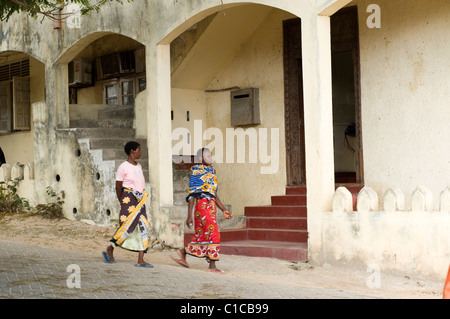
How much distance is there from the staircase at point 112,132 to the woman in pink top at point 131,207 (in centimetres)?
314

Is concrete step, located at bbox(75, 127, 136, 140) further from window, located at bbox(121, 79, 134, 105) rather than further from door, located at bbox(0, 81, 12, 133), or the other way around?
door, located at bbox(0, 81, 12, 133)

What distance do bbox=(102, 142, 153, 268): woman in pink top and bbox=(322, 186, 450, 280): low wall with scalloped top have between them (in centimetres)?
221

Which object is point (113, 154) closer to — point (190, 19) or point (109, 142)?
point (109, 142)

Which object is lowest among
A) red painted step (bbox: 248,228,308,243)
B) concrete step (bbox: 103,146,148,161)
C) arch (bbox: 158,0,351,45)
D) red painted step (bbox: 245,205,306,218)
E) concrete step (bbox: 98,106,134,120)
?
red painted step (bbox: 248,228,308,243)

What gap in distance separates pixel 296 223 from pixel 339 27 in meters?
3.00

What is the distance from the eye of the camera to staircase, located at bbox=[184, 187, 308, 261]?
938 centimetres

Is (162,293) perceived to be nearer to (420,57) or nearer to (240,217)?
(240,217)

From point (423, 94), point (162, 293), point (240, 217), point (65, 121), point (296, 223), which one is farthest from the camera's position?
point (65, 121)

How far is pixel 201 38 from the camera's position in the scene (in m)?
11.4

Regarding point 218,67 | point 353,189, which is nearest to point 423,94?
point 353,189

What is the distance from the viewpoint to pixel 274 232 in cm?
1011

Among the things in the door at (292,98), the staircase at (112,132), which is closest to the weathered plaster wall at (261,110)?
the door at (292,98)

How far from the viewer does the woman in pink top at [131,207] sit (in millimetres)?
8508

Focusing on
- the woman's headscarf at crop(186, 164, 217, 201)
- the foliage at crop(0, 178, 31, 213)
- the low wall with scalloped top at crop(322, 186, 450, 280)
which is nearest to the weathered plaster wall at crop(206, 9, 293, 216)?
the low wall with scalloped top at crop(322, 186, 450, 280)
